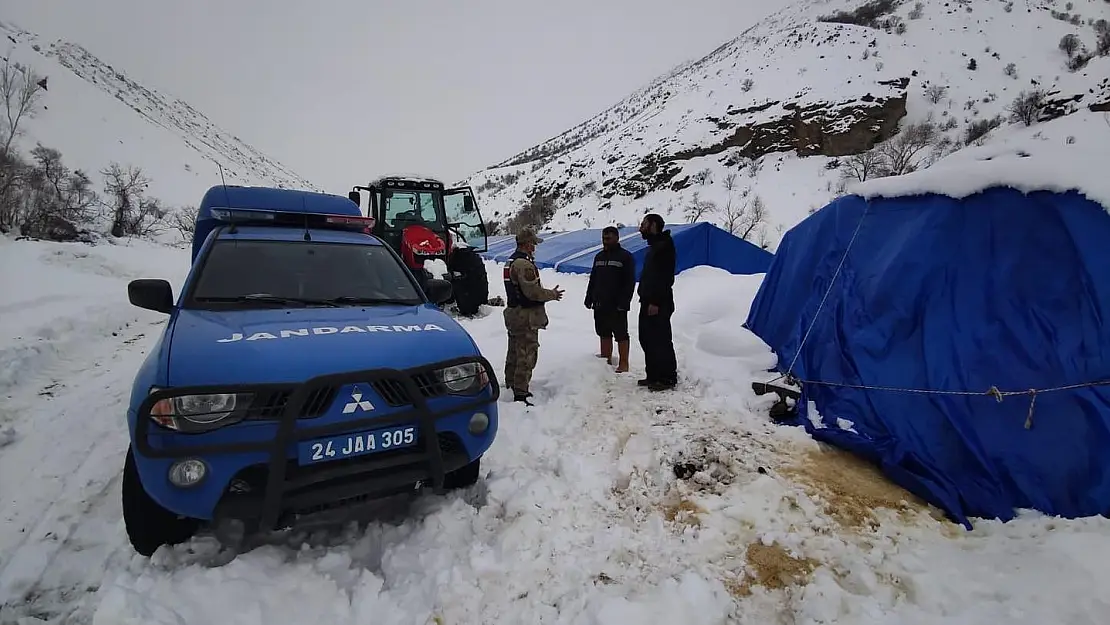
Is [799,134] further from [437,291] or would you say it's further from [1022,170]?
[437,291]

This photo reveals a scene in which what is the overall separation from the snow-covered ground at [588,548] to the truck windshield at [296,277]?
135cm

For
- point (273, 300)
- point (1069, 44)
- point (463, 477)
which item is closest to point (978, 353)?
point (463, 477)

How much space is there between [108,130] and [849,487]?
170 ft

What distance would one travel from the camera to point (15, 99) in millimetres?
30188

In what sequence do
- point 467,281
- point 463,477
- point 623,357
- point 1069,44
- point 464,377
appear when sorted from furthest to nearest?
1. point 1069,44
2. point 467,281
3. point 623,357
4. point 463,477
5. point 464,377

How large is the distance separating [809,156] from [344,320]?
3215 cm

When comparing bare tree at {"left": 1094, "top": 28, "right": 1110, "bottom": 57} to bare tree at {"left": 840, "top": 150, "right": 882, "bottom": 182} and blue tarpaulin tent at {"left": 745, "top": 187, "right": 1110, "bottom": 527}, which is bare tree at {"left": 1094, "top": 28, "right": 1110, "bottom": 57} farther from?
blue tarpaulin tent at {"left": 745, "top": 187, "right": 1110, "bottom": 527}

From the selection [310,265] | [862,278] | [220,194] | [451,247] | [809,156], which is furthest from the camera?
[809,156]

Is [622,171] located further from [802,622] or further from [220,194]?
[802,622]

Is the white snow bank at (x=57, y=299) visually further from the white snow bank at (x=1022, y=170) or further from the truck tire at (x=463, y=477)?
the white snow bank at (x=1022, y=170)

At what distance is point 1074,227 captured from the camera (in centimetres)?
307

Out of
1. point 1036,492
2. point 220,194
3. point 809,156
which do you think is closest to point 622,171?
point 809,156

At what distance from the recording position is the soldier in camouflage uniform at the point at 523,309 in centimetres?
457

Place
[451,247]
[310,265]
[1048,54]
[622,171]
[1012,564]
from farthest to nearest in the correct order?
[622,171] → [1048,54] → [451,247] → [310,265] → [1012,564]
